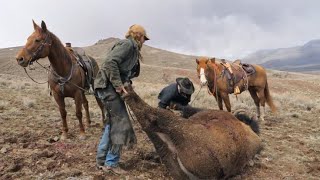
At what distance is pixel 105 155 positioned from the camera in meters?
5.52

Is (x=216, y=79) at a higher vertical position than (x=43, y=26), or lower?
lower

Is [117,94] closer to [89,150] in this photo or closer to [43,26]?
[89,150]

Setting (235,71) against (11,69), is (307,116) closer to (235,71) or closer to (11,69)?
(235,71)

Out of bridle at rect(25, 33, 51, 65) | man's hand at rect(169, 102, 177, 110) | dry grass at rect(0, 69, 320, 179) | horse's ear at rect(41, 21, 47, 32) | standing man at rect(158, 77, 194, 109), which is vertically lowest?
dry grass at rect(0, 69, 320, 179)

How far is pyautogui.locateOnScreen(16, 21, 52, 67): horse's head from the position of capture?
6.70 meters

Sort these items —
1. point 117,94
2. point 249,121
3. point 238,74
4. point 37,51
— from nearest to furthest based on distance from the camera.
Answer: point 117,94 < point 249,121 < point 37,51 < point 238,74

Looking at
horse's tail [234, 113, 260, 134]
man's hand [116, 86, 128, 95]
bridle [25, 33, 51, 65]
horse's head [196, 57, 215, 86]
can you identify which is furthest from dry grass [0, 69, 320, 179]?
horse's head [196, 57, 215, 86]

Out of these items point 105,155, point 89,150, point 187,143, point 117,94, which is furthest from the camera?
point 89,150

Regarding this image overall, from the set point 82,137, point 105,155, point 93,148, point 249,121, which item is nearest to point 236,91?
point 249,121

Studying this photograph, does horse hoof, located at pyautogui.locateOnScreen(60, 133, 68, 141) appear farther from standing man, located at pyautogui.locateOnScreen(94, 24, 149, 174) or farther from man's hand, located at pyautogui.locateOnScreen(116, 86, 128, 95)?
man's hand, located at pyautogui.locateOnScreen(116, 86, 128, 95)

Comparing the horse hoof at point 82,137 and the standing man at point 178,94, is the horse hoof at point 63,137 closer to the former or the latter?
the horse hoof at point 82,137

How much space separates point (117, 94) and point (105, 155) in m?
0.91

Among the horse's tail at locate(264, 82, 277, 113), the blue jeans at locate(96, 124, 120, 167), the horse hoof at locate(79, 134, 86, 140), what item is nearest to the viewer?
the blue jeans at locate(96, 124, 120, 167)

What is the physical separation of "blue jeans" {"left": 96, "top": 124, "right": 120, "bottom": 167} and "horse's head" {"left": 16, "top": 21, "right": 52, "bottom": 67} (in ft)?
7.31
